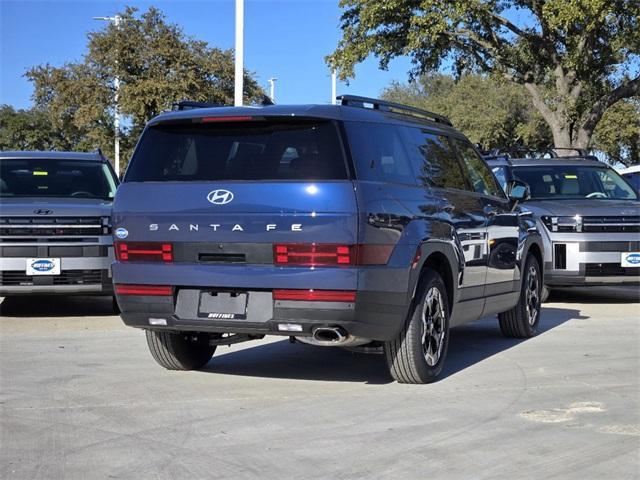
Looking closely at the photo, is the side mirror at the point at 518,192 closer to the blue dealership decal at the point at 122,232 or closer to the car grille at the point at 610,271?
the car grille at the point at 610,271

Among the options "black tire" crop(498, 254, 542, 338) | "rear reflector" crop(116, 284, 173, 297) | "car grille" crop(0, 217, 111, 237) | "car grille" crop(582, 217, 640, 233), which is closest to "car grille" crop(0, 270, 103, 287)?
"car grille" crop(0, 217, 111, 237)

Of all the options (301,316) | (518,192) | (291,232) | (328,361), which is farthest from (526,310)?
(291,232)

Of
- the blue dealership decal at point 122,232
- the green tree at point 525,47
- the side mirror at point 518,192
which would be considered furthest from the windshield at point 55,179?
the green tree at point 525,47

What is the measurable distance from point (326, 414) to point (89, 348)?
11.8ft

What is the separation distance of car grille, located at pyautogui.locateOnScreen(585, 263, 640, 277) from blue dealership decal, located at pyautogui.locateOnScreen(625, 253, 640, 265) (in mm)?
89

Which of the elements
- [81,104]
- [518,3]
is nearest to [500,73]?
[518,3]

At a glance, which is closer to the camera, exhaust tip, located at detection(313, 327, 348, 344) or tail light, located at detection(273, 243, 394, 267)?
tail light, located at detection(273, 243, 394, 267)

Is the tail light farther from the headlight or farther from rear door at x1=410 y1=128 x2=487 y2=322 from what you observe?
the headlight

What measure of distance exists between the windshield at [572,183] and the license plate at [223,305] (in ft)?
25.6

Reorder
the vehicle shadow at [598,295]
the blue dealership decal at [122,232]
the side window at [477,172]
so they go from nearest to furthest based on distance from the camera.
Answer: the blue dealership decal at [122,232] < the side window at [477,172] < the vehicle shadow at [598,295]

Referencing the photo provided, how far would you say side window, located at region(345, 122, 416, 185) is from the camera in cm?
641

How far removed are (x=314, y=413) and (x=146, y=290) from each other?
4.90ft

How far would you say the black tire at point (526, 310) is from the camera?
9422 mm

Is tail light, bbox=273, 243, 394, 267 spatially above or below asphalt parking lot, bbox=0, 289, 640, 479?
above
